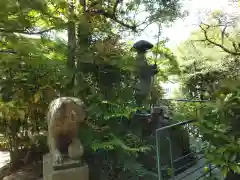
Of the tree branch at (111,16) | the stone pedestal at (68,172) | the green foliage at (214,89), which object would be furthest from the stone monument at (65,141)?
the tree branch at (111,16)

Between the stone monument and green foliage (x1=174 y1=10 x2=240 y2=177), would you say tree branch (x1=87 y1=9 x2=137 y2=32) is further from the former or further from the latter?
the stone monument

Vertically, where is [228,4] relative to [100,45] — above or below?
above

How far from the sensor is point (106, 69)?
10.9 feet

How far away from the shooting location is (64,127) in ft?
7.84

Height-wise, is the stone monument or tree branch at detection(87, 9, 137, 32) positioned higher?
tree branch at detection(87, 9, 137, 32)

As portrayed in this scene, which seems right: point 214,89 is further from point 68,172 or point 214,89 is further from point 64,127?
point 68,172

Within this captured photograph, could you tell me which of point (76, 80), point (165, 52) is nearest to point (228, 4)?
point (165, 52)

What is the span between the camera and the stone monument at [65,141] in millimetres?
2311

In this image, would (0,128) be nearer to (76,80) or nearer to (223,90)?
(76,80)

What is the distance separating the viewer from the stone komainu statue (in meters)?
2.32

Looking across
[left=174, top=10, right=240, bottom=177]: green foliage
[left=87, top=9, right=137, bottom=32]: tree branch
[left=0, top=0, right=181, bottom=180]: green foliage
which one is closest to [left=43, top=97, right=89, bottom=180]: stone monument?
[left=0, top=0, right=181, bottom=180]: green foliage

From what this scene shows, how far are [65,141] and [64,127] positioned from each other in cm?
18

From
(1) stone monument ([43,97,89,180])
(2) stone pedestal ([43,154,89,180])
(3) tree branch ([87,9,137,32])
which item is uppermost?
(3) tree branch ([87,9,137,32])

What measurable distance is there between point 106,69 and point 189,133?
193cm
